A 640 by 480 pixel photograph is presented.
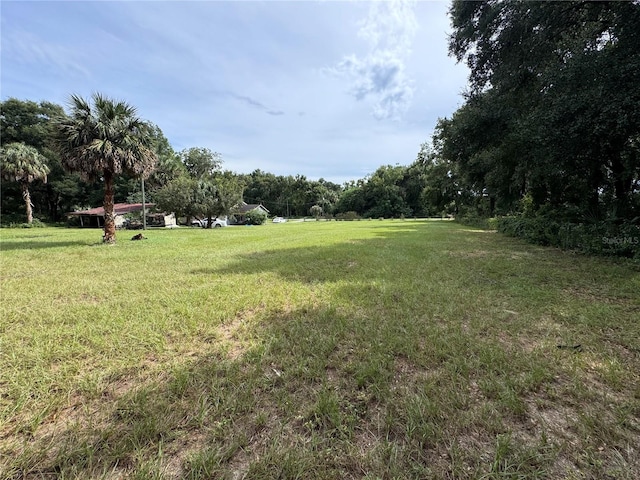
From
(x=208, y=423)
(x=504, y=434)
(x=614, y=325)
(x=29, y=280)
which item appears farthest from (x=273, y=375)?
(x=29, y=280)

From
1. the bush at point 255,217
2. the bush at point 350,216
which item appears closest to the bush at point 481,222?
the bush at point 255,217

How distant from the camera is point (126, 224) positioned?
3303 cm

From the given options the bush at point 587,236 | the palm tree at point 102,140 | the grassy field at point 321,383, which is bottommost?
the grassy field at point 321,383

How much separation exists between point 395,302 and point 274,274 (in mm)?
3093

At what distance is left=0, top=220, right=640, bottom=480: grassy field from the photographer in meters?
1.65

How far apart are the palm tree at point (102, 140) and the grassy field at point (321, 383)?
8.35m

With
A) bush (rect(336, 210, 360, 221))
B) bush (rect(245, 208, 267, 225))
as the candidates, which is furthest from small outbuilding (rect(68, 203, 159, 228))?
bush (rect(336, 210, 360, 221))

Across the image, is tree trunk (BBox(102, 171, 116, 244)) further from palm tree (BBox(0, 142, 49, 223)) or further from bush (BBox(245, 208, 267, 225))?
bush (BBox(245, 208, 267, 225))

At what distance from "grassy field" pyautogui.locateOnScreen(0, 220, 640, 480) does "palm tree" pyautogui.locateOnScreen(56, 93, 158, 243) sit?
835cm

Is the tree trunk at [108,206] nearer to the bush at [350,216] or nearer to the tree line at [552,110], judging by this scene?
the tree line at [552,110]

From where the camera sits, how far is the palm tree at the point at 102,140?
11273 mm

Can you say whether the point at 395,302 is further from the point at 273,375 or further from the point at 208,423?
the point at 208,423

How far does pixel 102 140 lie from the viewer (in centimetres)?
1147

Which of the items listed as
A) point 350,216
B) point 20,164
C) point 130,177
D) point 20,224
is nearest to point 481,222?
point 130,177
